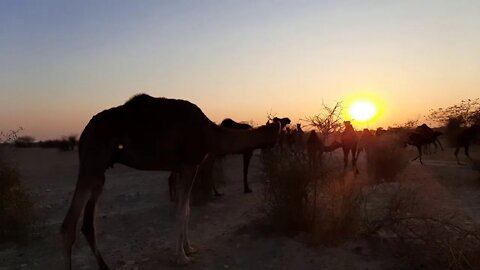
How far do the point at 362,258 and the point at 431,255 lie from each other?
3.15ft

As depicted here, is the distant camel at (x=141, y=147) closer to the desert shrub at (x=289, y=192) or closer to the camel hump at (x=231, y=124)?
the desert shrub at (x=289, y=192)

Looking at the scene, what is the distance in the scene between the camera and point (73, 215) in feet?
24.0

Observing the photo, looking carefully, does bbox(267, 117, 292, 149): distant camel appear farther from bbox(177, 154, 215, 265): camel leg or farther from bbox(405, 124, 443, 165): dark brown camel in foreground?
bbox(405, 124, 443, 165): dark brown camel in foreground

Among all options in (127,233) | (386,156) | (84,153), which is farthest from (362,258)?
(386,156)

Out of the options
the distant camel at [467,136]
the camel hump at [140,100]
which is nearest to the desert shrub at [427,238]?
the camel hump at [140,100]

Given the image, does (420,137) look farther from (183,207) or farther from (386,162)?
(183,207)

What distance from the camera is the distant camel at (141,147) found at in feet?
24.6

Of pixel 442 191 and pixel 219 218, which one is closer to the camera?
pixel 219 218

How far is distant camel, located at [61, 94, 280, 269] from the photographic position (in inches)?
296

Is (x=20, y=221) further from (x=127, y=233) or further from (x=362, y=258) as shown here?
(x=362, y=258)

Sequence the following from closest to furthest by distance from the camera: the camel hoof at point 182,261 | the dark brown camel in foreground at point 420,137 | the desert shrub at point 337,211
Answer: the camel hoof at point 182,261, the desert shrub at point 337,211, the dark brown camel in foreground at point 420,137

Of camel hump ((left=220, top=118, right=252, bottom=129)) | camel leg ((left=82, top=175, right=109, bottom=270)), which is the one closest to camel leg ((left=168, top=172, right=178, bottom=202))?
camel hump ((left=220, top=118, right=252, bottom=129))

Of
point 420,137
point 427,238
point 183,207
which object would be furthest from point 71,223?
point 420,137

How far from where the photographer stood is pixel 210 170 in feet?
46.5
